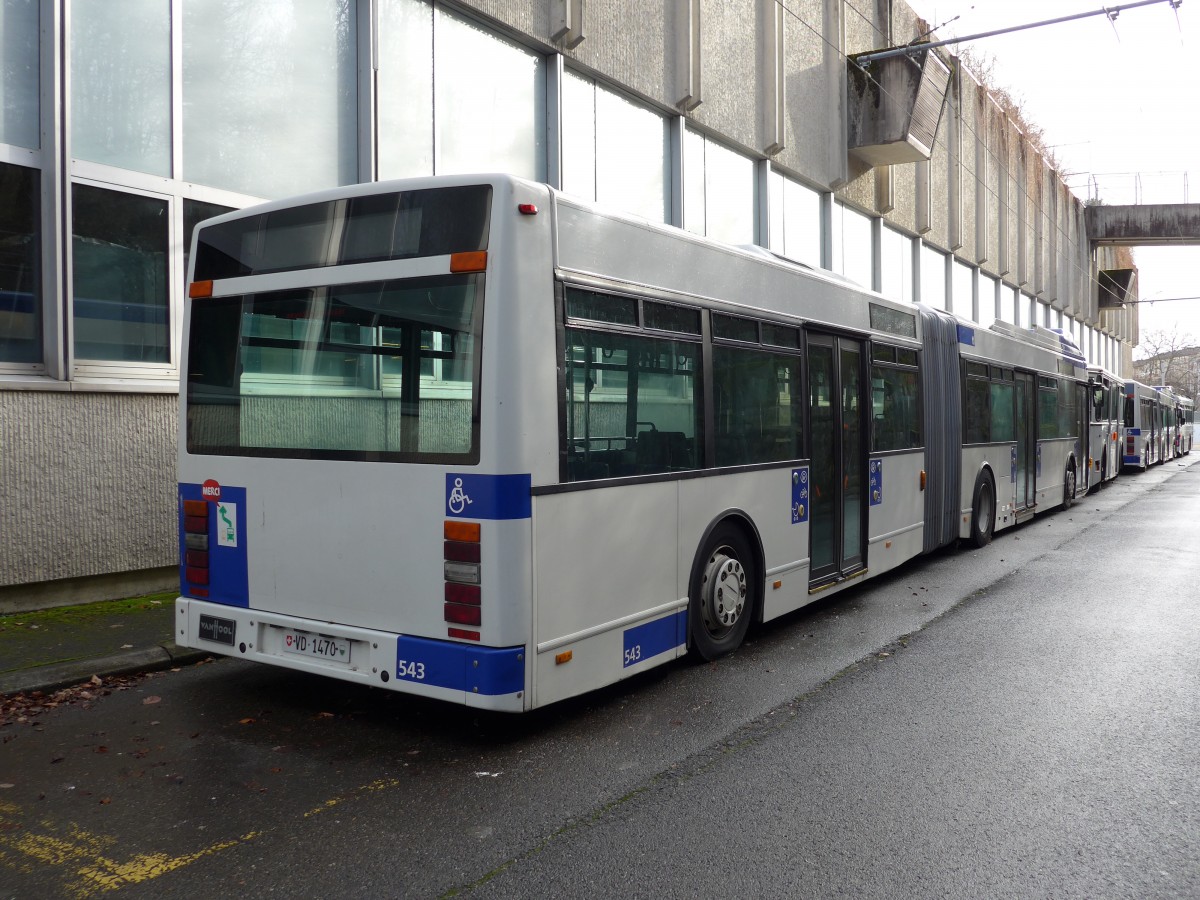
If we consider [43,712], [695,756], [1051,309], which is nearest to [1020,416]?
[695,756]

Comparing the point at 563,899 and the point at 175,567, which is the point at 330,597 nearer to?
the point at 563,899

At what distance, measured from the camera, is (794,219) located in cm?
1953

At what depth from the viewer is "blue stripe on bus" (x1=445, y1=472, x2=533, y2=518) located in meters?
4.73

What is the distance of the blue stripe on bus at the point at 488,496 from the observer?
4.73 meters

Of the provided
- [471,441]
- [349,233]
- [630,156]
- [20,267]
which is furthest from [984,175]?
[471,441]

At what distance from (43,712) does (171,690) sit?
2.30 feet

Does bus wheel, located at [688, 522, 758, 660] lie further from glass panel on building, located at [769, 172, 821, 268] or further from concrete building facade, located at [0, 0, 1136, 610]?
glass panel on building, located at [769, 172, 821, 268]

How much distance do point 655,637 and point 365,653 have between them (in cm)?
169

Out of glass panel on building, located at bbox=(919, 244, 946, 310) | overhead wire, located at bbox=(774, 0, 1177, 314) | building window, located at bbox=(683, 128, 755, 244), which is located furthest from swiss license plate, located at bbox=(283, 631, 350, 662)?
glass panel on building, located at bbox=(919, 244, 946, 310)

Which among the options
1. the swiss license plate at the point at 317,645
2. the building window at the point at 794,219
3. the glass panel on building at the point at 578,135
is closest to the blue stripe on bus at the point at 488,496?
the swiss license plate at the point at 317,645

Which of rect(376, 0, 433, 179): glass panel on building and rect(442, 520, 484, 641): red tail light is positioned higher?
rect(376, 0, 433, 179): glass panel on building

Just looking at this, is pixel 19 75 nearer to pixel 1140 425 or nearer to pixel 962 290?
pixel 962 290

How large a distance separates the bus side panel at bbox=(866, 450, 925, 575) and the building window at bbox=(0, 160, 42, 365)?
7.10 m

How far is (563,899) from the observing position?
3.37 metres
